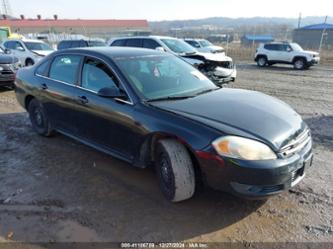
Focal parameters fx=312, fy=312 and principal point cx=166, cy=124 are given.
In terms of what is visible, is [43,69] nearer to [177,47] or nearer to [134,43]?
[177,47]

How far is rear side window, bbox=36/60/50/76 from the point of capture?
520 cm

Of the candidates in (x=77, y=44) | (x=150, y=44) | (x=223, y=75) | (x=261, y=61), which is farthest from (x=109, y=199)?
(x=261, y=61)

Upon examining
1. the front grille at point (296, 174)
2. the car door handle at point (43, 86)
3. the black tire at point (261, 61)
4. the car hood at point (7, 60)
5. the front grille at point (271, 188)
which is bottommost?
the black tire at point (261, 61)

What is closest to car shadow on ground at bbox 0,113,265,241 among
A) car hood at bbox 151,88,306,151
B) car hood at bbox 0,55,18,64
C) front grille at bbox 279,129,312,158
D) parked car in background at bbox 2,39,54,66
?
front grille at bbox 279,129,312,158

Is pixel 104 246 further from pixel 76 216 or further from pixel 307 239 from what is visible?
pixel 307 239

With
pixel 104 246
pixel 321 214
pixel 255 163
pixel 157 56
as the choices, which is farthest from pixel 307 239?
pixel 157 56

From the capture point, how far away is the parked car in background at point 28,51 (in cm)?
1464

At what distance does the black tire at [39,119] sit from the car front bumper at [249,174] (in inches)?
130

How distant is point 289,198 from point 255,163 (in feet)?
3.30

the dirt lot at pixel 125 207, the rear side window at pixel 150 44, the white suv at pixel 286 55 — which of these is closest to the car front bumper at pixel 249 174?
the dirt lot at pixel 125 207

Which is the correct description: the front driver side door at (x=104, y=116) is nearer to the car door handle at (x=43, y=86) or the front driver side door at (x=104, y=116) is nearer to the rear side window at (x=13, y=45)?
the car door handle at (x=43, y=86)

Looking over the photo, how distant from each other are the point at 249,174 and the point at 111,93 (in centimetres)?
181

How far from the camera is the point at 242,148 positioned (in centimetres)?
288

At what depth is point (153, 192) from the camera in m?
3.67
